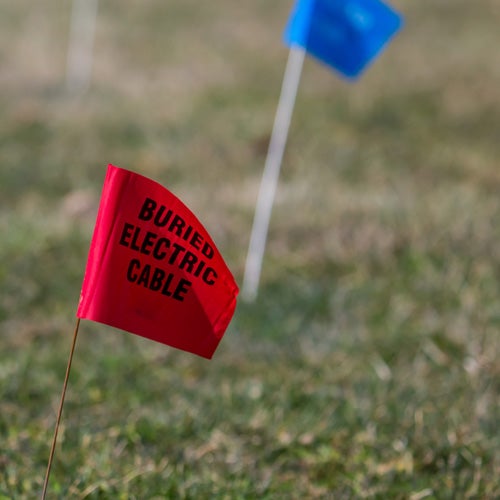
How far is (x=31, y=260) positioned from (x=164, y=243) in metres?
3.26

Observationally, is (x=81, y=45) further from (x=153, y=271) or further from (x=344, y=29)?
(x=153, y=271)

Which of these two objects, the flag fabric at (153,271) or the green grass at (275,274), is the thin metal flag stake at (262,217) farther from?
the flag fabric at (153,271)

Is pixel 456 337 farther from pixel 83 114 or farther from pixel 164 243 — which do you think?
pixel 83 114

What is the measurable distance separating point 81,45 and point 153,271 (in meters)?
8.83

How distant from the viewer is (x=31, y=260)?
557cm

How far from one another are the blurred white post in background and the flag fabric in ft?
24.3

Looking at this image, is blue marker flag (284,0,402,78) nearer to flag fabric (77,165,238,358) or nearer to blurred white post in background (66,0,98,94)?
flag fabric (77,165,238,358)

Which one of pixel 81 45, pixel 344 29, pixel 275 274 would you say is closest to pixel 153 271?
pixel 344 29

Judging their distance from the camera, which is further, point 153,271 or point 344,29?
point 344,29

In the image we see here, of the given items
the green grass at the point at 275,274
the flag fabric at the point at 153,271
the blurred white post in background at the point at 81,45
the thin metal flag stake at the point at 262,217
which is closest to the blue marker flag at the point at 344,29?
the thin metal flag stake at the point at 262,217

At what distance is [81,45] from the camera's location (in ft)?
35.4

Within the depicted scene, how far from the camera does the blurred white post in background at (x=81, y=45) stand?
9.91 m

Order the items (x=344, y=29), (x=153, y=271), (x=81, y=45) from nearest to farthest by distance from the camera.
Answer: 1. (x=153, y=271)
2. (x=344, y=29)
3. (x=81, y=45)

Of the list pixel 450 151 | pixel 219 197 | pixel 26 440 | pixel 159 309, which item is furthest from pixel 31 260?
pixel 450 151
